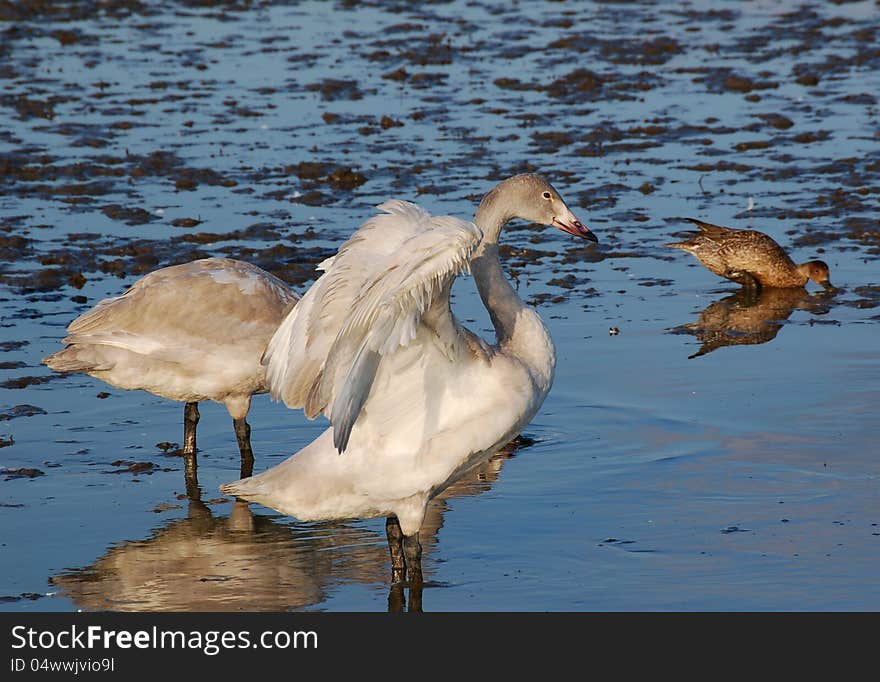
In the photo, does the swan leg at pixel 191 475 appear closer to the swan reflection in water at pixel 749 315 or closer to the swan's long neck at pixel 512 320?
the swan's long neck at pixel 512 320

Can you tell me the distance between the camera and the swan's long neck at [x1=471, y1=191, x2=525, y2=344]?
737 cm

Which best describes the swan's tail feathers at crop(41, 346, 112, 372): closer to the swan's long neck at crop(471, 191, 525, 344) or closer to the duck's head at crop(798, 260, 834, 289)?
the swan's long neck at crop(471, 191, 525, 344)

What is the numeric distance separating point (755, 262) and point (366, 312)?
7.03m

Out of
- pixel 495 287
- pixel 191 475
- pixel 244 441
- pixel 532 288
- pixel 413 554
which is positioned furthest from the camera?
pixel 532 288

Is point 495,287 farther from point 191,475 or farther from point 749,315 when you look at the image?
point 749,315

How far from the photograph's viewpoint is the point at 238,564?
816 cm

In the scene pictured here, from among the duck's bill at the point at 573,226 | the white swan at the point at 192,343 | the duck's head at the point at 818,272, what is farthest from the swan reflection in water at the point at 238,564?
the duck's head at the point at 818,272

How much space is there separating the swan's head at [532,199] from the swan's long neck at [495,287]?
5 centimetres

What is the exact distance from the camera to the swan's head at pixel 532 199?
7.59 meters

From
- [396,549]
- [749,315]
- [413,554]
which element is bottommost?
[749,315]

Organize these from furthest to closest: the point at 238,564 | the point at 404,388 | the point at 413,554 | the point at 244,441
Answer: the point at 244,441 < the point at 238,564 < the point at 413,554 < the point at 404,388

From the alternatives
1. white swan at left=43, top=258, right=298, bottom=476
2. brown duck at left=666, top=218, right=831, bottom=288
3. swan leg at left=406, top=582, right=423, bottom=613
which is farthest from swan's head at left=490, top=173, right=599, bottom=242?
brown duck at left=666, top=218, right=831, bottom=288

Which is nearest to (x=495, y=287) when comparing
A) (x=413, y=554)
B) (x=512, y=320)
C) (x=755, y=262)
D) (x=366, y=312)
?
(x=512, y=320)
